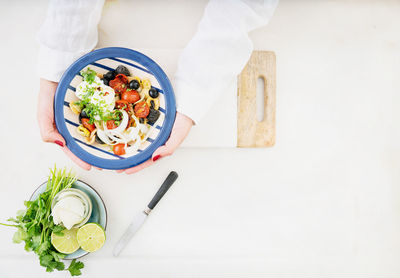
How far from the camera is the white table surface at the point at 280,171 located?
2.89 feet

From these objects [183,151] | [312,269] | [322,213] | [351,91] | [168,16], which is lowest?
[312,269]

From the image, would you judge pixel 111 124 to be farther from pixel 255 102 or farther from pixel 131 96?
pixel 255 102

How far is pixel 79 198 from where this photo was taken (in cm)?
81

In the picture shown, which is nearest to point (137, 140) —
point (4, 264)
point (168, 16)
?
point (168, 16)

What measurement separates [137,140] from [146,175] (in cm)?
16

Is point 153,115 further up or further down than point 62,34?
further down

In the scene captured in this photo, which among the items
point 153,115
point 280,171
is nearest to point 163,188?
point 153,115

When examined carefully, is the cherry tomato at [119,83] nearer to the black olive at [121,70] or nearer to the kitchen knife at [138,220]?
the black olive at [121,70]

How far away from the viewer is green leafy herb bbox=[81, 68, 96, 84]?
739mm

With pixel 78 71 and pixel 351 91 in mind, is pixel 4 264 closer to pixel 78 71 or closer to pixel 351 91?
pixel 78 71

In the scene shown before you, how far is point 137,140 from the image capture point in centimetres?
77

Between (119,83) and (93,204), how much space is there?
310 millimetres

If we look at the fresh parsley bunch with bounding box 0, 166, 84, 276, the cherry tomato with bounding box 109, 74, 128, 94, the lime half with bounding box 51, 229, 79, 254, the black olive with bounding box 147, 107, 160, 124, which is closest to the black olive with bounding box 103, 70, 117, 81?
the cherry tomato with bounding box 109, 74, 128, 94

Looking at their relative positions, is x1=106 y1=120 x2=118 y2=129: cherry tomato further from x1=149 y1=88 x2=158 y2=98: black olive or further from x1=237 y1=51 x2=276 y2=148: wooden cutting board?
x1=237 y1=51 x2=276 y2=148: wooden cutting board
